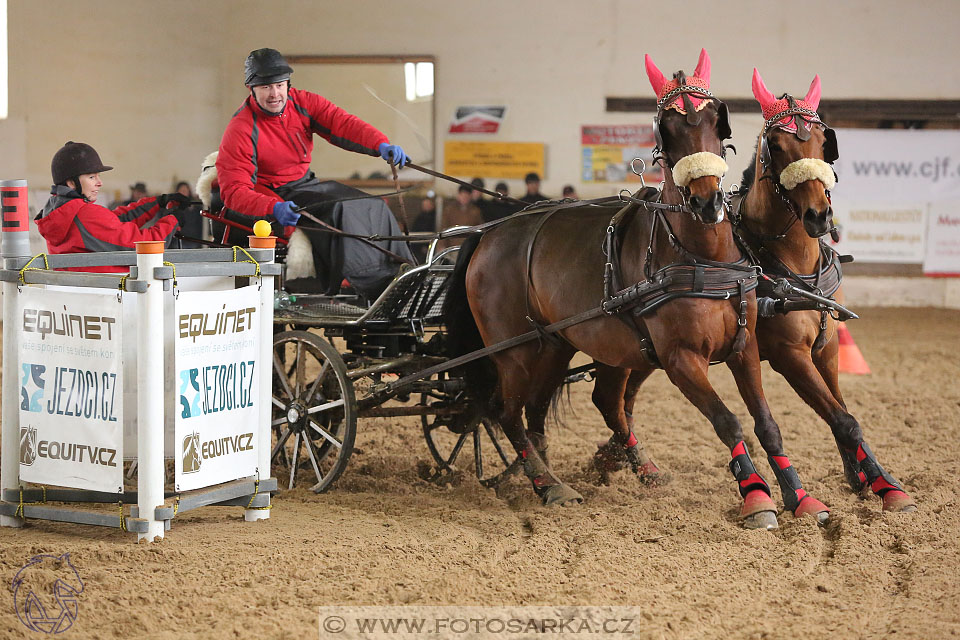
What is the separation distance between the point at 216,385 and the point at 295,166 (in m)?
1.54

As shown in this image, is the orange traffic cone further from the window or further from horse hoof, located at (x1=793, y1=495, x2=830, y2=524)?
the window

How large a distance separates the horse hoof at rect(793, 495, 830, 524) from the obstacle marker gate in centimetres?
228

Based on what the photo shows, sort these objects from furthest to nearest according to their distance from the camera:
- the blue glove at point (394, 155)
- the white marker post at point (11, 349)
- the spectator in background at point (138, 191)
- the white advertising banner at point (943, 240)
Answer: the spectator in background at point (138, 191) → the white advertising banner at point (943, 240) → the blue glove at point (394, 155) → the white marker post at point (11, 349)

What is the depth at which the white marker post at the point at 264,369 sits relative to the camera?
13.8 feet

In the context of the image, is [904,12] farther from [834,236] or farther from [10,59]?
[10,59]

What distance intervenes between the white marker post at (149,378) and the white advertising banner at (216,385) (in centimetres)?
9

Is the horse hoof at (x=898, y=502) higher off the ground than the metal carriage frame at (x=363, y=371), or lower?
lower

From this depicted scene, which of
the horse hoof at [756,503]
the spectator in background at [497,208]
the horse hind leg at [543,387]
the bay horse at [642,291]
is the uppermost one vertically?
the spectator in background at [497,208]

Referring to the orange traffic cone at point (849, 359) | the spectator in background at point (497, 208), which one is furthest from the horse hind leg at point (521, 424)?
the spectator in background at point (497, 208)

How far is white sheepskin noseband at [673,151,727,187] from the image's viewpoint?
3672mm

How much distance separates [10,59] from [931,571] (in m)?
12.0

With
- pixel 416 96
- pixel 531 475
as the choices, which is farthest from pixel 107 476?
pixel 416 96

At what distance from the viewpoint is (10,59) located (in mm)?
11984

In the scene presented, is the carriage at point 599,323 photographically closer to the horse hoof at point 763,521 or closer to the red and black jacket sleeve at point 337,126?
the horse hoof at point 763,521
